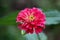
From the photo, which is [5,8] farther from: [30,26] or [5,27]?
[30,26]

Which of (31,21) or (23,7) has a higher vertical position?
(23,7)

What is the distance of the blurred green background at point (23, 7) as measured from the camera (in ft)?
4.39

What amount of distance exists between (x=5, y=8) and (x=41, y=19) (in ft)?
2.18

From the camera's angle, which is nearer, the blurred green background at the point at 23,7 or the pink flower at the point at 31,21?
the pink flower at the point at 31,21

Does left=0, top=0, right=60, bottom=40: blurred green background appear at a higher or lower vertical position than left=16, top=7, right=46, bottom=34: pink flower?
higher

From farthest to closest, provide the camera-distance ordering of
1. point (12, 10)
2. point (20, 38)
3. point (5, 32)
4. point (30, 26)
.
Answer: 1. point (12, 10)
2. point (5, 32)
3. point (20, 38)
4. point (30, 26)

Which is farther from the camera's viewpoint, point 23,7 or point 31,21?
point 23,7

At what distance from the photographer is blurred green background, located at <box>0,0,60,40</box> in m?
1.34

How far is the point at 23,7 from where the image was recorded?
146 centimetres

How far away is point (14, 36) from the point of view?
1159mm

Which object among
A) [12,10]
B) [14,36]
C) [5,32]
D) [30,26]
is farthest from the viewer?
[12,10]

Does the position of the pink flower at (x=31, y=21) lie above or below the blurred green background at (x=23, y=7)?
below

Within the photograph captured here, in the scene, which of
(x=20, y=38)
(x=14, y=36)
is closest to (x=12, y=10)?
(x=14, y=36)

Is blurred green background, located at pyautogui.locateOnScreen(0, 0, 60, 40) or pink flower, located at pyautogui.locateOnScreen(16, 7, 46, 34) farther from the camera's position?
blurred green background, located at pyautogui.locateOnScreen(0, 0, 60, 40)
